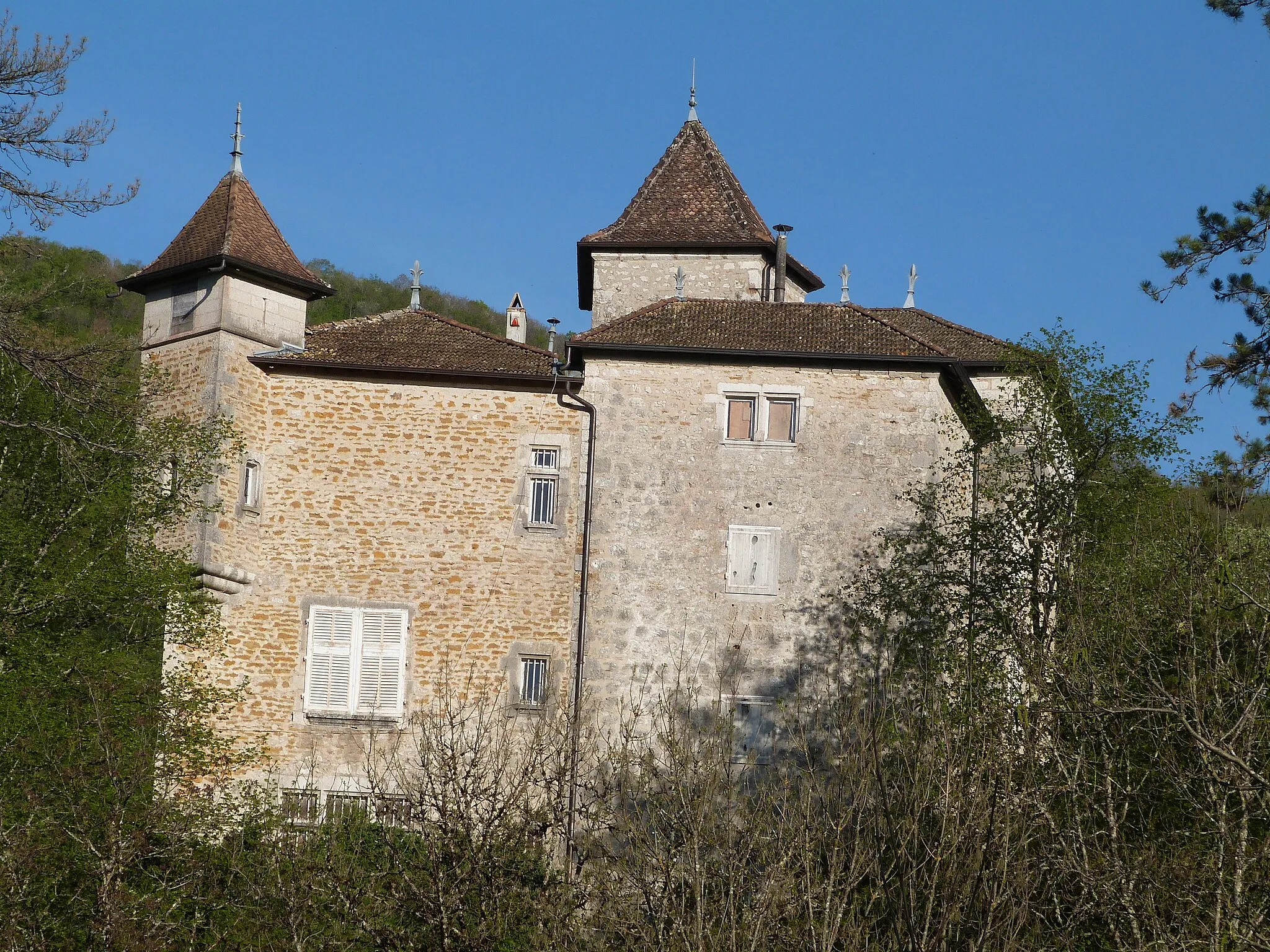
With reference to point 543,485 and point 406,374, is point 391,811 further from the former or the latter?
point 406,374

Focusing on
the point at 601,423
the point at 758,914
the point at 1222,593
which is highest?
the point at 601,423

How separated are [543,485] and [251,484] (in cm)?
381

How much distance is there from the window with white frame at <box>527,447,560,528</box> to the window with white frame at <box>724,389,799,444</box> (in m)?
2.30

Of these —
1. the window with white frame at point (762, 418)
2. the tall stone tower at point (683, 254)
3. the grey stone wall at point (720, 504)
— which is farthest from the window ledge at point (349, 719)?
the tall stone tower at point (683, 254)

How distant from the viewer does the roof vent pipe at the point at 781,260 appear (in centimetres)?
2792

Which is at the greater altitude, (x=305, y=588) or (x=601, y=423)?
(x=601, y=423)

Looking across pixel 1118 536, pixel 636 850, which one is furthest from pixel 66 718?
pixel 1118 536

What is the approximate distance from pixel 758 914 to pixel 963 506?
11120 mm

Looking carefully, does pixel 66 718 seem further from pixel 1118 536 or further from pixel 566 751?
pixel 1118 536

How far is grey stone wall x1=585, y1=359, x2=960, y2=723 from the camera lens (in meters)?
22.1

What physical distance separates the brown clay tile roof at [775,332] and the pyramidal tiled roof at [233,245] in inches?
165

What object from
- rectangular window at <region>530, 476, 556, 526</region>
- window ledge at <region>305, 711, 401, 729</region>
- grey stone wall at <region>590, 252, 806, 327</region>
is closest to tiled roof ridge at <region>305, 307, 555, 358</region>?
rectangular window at <region>530, 476, 556, 526</region>

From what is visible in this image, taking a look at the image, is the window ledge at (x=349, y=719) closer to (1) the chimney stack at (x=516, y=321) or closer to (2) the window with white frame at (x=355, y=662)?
(2) the window with white frame at (x=355, y=662)

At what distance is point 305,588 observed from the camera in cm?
2267
